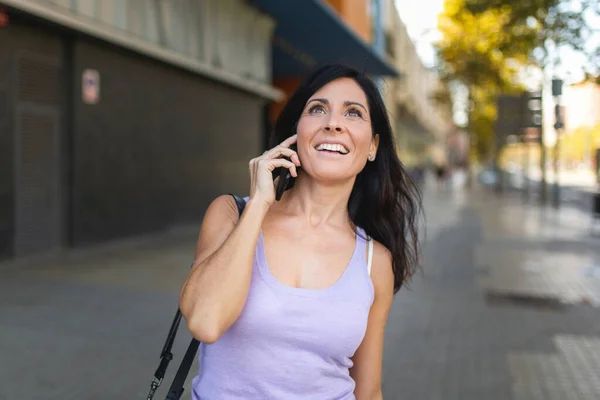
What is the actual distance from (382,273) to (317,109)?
513 mm

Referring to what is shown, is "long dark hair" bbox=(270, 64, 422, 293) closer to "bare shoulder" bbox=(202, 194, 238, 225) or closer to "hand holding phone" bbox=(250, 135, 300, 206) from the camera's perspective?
"hand holding phone" bbox=(250, 135, 300, 206)

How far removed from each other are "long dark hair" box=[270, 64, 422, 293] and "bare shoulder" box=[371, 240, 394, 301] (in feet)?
0.22

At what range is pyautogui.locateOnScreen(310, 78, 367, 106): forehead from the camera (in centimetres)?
200

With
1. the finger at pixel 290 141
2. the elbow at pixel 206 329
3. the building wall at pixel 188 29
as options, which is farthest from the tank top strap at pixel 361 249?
the building wall at pixel 188 29

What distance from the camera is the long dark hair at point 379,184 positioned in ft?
6.79

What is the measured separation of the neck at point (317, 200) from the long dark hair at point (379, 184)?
0.58 ft

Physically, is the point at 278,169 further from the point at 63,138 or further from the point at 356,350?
the point at 63,138

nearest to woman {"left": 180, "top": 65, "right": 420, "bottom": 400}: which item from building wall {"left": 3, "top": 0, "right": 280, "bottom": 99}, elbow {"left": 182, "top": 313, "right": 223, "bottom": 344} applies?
elbow {"left": 182, "top": 313, "right": 223, "bottom": 344}

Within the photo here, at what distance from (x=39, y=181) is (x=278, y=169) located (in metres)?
8.65

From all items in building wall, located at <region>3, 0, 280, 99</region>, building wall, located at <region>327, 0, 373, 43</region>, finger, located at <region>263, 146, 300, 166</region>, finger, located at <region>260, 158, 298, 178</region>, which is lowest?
finger, located at <region>260, 158, 298, 178</region>

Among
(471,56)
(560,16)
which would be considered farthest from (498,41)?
(471,56)

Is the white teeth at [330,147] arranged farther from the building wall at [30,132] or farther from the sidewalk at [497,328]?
the building wall at [30,132]

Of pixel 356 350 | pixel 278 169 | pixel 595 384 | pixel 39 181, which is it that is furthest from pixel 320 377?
pixel 39 181

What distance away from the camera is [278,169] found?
82.7 inches
